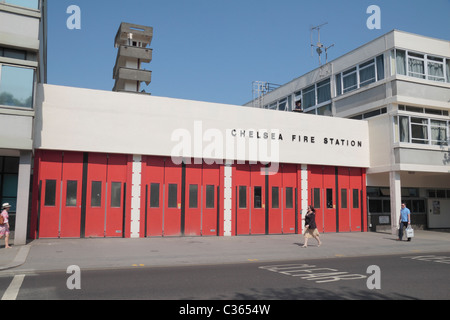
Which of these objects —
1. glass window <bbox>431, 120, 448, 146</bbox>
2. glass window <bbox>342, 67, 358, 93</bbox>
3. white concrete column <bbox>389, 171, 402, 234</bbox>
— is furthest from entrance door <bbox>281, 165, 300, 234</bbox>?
glass window <bbox>431, 120, 448, 146</bbox>

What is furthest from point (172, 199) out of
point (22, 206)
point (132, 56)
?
point (132, 56)

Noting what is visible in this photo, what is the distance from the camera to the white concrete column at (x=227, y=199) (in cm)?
2061

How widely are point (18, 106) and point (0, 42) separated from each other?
98.5 inches

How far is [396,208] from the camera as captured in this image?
75.2 feet

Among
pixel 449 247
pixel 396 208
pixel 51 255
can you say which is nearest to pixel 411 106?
pixel 396 208

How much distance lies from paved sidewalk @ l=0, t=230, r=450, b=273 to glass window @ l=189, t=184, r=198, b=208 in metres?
1.83

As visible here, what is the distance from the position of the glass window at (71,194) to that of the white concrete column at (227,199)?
7.33 metres

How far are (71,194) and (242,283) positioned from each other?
11.8m

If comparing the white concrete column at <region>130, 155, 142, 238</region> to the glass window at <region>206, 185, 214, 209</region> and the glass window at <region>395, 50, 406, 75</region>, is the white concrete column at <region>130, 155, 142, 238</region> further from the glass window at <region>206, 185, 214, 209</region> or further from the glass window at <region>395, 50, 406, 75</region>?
the glass window at <region>395, 50, 406, 75</region>

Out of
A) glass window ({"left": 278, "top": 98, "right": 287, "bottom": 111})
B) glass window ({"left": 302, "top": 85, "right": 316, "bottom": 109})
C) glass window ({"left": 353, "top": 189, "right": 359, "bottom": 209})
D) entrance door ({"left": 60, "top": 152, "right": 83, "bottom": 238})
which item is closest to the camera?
entrance door ({"left": 60, "top": 152, "right": 83, "bottom": 238})

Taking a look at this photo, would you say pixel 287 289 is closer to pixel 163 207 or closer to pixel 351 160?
pixel 163 207

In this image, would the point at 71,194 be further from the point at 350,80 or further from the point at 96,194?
the point at 350,80

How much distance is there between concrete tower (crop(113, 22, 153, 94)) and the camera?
169ft

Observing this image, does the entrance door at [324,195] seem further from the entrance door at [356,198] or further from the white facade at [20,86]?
the white facade at [20,86]
